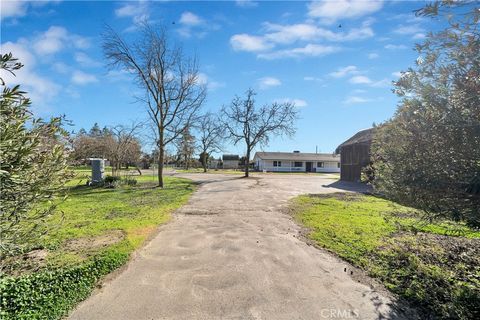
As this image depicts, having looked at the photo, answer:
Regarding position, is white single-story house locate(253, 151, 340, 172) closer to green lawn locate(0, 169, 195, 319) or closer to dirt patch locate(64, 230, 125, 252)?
green lawn locate(0, 169, 195, 319)

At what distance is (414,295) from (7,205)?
5285 millimetres

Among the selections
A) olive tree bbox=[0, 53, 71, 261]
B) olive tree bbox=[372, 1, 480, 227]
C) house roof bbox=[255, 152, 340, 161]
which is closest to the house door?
house roof bbox=[255, 152, 340, 161]

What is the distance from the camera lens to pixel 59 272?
408 centimetres

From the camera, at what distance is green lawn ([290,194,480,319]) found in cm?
370

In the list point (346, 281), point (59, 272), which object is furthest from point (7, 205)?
point (346, 281)

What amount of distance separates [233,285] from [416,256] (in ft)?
12.5

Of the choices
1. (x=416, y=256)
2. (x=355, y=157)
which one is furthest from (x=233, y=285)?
(x=355, y=157)

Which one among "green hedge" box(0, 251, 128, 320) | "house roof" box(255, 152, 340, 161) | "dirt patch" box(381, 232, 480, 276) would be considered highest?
"house roof" box(255, 152, 340, 161)

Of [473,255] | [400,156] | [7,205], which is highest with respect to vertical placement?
[400,156]

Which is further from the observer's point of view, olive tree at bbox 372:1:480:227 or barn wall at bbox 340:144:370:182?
barn wall at bbox 340:144:370:182

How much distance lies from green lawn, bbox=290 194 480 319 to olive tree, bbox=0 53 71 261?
4.96 m

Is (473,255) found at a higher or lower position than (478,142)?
lower

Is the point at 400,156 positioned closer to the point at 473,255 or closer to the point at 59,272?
the point at 473,255

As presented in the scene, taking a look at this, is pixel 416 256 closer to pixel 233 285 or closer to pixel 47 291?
pixel 233 285
